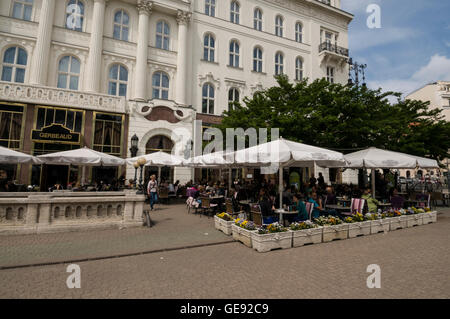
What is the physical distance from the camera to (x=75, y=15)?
63.7 feet

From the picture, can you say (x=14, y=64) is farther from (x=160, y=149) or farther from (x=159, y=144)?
(x=160, y=149)

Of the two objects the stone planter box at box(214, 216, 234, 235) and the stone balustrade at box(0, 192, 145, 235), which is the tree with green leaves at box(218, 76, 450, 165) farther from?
the stone balustrade at box(0, 192, 145, 235)

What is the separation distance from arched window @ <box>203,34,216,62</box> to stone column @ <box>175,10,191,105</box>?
84.1 inches

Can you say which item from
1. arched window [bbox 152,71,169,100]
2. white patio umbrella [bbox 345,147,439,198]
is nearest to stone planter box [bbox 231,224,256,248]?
white patio umbrella [bbox 345,147,439,198]

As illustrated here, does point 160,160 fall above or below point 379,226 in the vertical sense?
above

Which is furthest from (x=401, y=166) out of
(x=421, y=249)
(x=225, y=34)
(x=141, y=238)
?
(x=225, y=34)

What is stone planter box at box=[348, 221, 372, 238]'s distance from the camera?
7.75m

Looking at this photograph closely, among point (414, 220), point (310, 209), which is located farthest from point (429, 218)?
point (310, 209)

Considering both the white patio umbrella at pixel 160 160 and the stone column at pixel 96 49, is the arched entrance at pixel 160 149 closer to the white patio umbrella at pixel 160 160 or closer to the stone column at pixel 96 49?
the white patio umbrella at pixel 160 160

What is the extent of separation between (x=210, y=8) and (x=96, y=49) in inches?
472

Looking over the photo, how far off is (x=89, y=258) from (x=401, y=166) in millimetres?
11979

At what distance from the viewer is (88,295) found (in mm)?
3953

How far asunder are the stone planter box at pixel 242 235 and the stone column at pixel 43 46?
18486 mm

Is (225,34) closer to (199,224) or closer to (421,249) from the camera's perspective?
(199,224)
